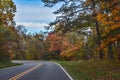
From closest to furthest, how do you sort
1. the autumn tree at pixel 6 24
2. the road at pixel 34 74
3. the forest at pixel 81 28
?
the road at pixel 34 74 → the forest at pixel 81 28 → the autumn tree at pixel 6 24

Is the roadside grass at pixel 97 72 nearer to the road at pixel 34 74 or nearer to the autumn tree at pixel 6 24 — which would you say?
the road at pixel 34 74

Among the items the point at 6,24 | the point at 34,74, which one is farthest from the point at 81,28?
the point at 34,74

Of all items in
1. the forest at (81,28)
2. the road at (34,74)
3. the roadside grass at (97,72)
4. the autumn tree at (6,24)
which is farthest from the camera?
the autumn tree at (6,24)

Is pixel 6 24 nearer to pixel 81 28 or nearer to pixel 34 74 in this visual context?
pixel 81 28

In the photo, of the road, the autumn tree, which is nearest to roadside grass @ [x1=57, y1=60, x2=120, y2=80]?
the road

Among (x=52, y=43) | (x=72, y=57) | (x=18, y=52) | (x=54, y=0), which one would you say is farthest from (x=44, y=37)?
(x=54, y=0)

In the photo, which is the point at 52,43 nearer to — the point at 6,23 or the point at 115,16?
the point at 6,23

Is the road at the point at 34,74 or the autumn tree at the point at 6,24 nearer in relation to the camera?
the road at the point at 34,74

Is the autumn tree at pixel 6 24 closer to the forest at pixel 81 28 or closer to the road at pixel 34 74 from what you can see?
the forest at pixel 81 28

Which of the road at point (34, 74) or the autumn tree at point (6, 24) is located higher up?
the autumn tree at point (6, 24)

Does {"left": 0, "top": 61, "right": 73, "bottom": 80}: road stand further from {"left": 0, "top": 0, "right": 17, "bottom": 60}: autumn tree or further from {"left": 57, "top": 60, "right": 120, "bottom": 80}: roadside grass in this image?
{"left": 0, "top": 0, "right": 17, "bottom": 60}: autumn tree

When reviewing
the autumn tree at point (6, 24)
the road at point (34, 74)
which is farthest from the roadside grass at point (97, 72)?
the autumn tree at point (6, 24)

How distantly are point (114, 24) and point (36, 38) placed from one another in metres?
87.5

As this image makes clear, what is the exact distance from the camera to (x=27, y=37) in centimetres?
13350
